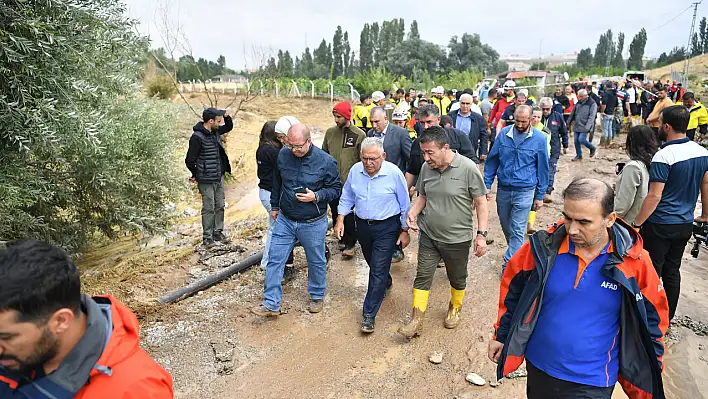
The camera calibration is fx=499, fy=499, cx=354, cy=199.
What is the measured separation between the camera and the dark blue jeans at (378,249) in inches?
183

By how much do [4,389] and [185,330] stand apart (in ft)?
11.0

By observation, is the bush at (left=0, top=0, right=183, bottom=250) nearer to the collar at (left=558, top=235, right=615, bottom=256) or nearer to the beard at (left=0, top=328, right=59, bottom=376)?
the beard at (left=0, top=328, right=59, bottom=376)

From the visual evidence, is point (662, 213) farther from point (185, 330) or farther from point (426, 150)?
point (185, 330)

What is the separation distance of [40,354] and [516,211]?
4.91 meters

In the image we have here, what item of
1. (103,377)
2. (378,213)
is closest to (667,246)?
(378,213)

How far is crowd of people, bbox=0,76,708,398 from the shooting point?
1498 mm

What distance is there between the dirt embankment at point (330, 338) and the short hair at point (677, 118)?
1.98m

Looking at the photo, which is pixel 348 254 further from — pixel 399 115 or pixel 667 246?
pixel 667 246

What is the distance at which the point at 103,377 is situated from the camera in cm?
150

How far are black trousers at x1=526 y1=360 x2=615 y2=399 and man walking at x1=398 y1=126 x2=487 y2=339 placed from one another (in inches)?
67.9

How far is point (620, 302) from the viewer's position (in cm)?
243

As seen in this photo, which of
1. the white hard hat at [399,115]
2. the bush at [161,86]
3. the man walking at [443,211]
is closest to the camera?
the man walking at [443,211]

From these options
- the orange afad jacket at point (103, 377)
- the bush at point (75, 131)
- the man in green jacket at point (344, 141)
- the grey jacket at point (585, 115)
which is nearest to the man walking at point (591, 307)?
the orange afad jacket at point (103, 377)

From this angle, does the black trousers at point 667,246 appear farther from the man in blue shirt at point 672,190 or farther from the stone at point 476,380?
the stone at point 476,380
